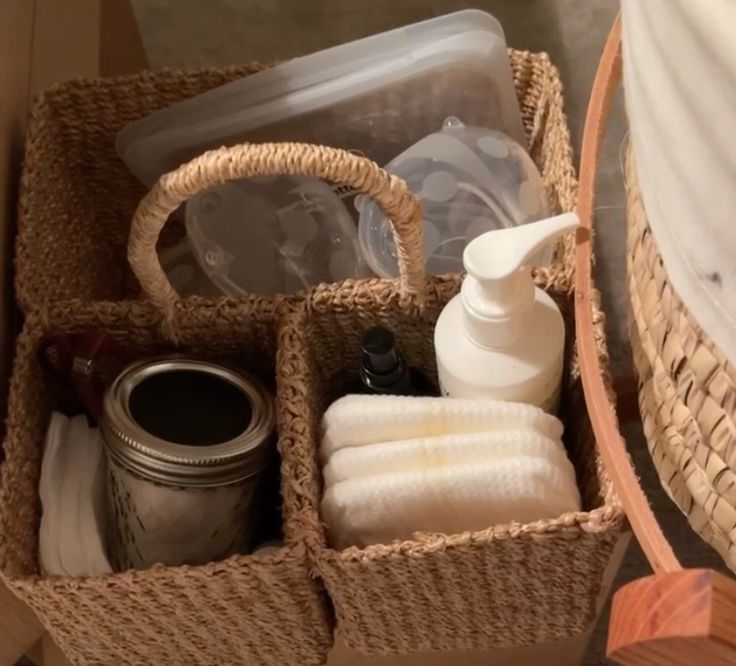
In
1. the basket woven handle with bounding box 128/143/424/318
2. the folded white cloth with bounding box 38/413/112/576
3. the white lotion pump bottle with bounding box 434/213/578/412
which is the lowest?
the folded white cloth with bounding box 38/413/112/576

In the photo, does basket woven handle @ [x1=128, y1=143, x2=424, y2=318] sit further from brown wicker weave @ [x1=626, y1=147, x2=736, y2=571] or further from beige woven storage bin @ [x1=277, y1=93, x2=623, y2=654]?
brown wicker weave @ [x1=626, y1=147, x2=736, y2=571]

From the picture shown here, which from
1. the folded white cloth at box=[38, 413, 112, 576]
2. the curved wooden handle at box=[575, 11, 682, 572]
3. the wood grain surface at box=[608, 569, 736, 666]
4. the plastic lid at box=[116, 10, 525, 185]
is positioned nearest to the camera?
the wood grain surface at box=[608, 569, 736, 666]

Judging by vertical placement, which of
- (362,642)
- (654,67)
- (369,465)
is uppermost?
(654,67)

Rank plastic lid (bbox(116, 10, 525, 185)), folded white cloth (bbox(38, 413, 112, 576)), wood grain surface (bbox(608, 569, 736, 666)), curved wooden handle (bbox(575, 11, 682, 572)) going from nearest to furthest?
wood grain surface (bbox(608, 569, 736, 666)), curved wooden handle (bbox(575, 11, 682, 572)), folded white cloth (bbox(38, 413, 112, 576)), plastic lid (bbox(116, 10, 525, 185))

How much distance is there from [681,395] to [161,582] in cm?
34

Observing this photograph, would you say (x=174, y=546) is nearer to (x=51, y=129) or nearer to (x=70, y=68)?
(x=51, y=129)

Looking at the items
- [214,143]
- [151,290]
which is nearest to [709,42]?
[151,290]

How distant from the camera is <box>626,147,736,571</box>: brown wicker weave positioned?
454 mm

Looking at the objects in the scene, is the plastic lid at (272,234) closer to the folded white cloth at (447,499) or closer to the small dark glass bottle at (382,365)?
the small dark glass bottle at (382,365)

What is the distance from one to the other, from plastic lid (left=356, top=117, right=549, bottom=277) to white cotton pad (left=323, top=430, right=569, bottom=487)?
0.20m

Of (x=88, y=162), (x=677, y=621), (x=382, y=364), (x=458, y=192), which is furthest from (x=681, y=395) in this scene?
(x=88, y=162)

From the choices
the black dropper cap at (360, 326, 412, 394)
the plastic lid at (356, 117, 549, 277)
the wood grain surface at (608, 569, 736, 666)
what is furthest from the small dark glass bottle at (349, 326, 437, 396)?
the wood grain surface at (608, 569, 736, 666)

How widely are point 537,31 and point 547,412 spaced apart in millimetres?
717

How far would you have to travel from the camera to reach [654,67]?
391 mm
